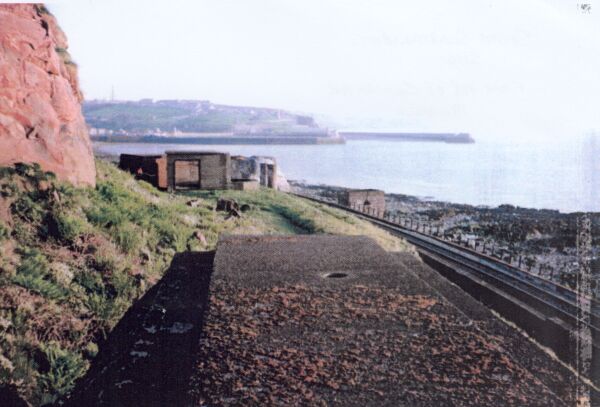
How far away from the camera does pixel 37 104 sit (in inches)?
389

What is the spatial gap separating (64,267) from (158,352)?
Answer: 17.1 ft

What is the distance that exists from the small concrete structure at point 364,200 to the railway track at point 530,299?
1828cm

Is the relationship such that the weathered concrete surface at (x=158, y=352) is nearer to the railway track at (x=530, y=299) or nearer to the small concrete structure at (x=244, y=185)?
the railway track at (x=530, y=299)

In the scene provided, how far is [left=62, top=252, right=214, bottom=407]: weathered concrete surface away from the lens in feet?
8.07

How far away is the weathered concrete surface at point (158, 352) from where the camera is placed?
96.8 inches

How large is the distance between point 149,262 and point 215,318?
713 cm

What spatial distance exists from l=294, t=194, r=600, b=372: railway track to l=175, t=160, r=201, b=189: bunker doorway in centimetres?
1324

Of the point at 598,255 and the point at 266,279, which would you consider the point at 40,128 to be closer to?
the point at 266,279

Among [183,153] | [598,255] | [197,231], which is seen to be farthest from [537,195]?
[197,231]

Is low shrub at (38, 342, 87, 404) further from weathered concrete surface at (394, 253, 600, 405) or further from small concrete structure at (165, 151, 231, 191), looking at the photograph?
small concrete structure at (165, 151, 231, 191)

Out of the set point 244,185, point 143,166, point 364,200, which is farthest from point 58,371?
point 364,200

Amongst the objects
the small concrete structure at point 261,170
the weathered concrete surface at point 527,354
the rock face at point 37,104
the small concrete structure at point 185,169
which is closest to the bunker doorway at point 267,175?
the small concrete structure at point 261,170

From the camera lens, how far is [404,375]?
5.91 feet

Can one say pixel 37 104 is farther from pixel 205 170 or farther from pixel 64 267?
pixel 205 170
